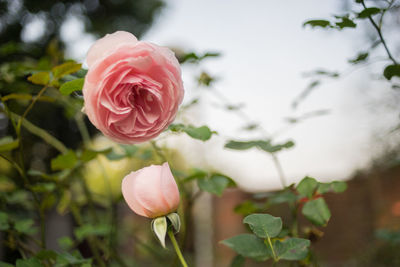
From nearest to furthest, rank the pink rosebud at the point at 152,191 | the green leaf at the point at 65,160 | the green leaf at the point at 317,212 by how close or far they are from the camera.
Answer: the pink rosebud at the point at 152,191
the green leaf at the point at 317,212
the green leaf at the point at 65,160

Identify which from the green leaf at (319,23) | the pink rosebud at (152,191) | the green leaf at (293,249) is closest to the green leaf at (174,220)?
the pink rosebud at (152,191)

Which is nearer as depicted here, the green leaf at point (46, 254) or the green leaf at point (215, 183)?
the green leaf at point (46, 254)

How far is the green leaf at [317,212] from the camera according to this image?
1.35ft

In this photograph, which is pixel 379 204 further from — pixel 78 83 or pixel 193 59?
pixel 78 83

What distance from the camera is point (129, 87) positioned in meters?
0.33

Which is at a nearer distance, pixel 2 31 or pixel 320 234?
pixel 320 234

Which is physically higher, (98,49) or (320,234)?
(98,49)

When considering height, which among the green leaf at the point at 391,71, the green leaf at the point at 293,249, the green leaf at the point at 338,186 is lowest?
the green leaf at the point at 293,249

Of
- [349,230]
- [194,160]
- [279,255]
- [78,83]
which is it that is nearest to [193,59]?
[78,83]

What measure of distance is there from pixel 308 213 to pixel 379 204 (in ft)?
11.5

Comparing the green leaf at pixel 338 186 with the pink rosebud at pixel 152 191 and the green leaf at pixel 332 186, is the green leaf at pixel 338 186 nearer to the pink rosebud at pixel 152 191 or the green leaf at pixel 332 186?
the green leaf at pixel 332 186

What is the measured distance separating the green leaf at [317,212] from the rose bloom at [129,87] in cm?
23

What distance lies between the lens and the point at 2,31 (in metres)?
3.13

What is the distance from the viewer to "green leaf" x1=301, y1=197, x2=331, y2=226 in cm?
41
